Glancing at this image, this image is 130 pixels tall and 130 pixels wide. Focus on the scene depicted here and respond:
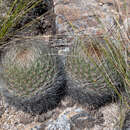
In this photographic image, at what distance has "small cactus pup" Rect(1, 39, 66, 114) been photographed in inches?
64.0

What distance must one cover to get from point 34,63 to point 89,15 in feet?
3.48

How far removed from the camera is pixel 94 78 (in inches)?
66.7

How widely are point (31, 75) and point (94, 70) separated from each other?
43 centimetres

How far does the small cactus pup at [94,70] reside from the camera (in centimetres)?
161

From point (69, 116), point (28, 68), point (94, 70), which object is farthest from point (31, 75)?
point (69, 116)

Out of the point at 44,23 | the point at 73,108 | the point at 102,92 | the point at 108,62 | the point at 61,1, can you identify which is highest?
the point at 61,1

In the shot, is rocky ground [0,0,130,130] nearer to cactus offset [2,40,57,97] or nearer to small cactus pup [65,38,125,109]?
small cactus pup [65,38,125,109]

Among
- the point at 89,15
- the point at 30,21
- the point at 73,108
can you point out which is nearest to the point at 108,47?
the point at 73,108

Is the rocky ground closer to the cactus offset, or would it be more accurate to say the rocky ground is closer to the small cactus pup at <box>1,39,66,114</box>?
the small cactus pup at <box>1,39,66,114</box>

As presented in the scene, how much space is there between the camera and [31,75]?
164 centimetres

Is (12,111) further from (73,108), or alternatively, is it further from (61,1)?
(61,1)

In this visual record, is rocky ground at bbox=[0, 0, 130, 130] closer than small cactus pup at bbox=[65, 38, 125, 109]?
No

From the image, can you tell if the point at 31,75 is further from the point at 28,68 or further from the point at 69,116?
the point at 69,116

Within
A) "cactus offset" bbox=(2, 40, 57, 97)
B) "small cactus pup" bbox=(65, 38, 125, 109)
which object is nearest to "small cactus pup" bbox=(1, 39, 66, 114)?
"cactus offset" bbox=(2, 40, 57, 97)
